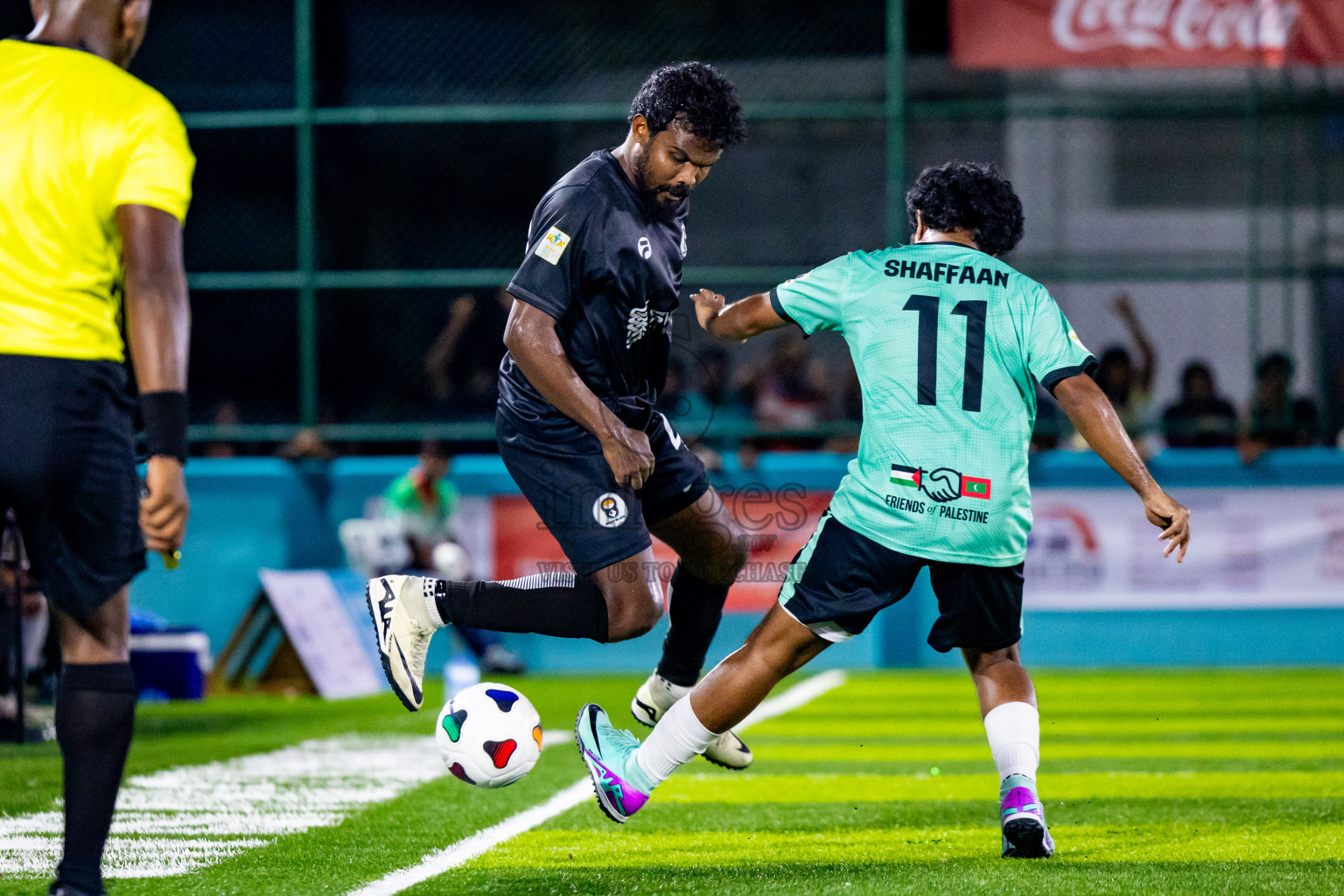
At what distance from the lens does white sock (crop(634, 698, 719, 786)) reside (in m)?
4.50

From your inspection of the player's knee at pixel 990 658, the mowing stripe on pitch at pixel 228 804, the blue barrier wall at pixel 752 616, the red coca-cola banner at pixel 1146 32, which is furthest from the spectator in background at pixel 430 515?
the player's knee at pixel 990 658

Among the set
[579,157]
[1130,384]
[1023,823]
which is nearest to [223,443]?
[579,157]

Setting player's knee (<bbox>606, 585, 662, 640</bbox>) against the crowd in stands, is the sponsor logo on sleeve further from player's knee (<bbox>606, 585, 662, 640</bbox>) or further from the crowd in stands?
the crowd in stands

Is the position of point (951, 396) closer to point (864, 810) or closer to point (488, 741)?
point (488, 741)

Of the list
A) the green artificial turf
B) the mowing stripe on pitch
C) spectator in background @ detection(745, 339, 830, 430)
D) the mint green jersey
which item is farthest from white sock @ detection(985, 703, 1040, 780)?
spectator in background @ detection(745, 339, 830, 430)

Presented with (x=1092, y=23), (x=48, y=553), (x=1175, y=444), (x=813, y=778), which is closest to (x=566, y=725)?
(x=813, y=778)

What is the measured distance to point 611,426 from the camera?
479cm

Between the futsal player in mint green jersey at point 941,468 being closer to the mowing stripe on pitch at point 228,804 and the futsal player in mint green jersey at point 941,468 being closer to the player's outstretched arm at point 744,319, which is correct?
the player's outstretched arm at point 744,319

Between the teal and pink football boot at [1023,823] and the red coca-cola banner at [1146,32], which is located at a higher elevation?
the red coca-cola banner at [1146,32]

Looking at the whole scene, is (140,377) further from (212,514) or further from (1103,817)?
(212,514)

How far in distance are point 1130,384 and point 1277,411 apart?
1.13 m

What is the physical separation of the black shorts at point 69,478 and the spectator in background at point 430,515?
8.44m

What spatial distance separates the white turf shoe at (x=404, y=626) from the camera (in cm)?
521

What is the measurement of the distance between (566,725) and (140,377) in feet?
18.2
